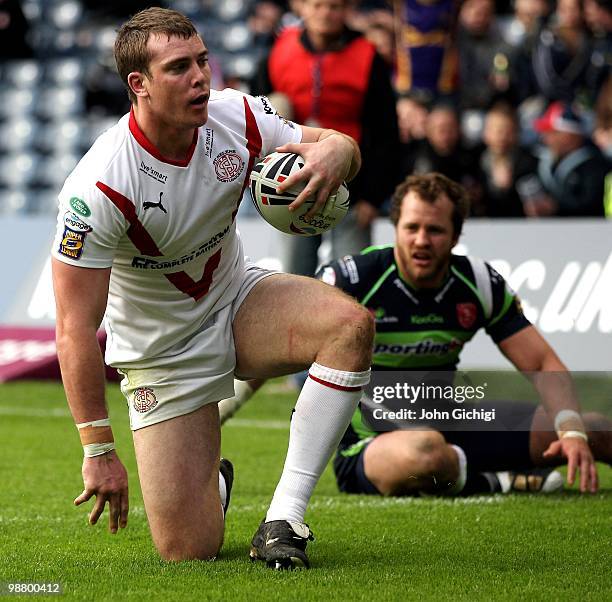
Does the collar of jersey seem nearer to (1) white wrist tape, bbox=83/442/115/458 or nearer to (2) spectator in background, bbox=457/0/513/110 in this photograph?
(1) white wrist tape, bbox=83/442/115/458

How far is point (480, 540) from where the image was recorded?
4.95 meters

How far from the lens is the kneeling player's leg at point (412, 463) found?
230 inches

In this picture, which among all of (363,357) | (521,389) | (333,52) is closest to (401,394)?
→ (521,389)

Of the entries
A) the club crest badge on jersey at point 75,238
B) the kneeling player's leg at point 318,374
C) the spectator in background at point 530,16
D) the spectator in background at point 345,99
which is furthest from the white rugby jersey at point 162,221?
the spectator in background at point 530,16

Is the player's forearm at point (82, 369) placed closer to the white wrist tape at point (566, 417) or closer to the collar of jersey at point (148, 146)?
the collar of jersey at point (148, 146)

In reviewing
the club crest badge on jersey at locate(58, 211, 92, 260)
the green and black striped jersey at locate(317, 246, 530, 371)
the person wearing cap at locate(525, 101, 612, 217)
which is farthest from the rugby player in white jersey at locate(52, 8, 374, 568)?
the person wearing cap at locate(525, 101, 612, 217)

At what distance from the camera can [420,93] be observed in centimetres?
1252

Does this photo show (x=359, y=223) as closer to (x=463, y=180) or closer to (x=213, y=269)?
(x=463, y=180)

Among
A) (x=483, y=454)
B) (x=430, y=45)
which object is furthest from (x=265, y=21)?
(x=483, y=454)

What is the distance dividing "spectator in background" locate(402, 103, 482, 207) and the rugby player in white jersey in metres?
6.31

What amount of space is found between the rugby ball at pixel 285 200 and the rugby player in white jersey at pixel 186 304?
53mm

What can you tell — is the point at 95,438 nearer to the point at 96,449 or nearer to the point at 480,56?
the point at 96,449

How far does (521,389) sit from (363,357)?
3059 mm

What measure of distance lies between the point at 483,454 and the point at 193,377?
1.88m
